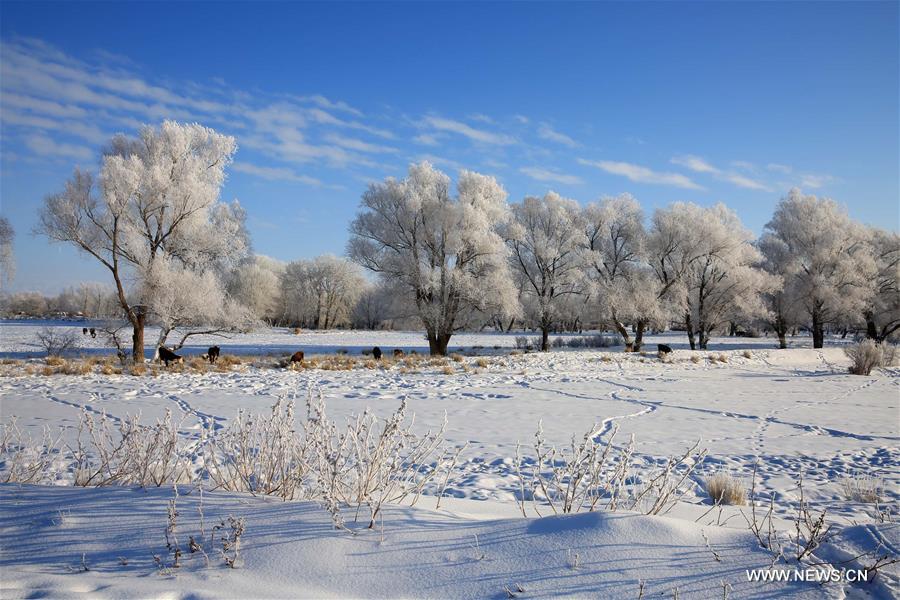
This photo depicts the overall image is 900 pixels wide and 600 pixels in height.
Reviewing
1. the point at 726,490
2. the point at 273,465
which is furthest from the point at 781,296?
the point at 273,465

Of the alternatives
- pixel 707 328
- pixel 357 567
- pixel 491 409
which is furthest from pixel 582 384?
pixel 707 328

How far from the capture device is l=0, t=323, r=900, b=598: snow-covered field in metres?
2.45

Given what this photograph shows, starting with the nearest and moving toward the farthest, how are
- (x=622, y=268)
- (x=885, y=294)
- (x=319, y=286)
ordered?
1. (x=622, y=268)
2. (x=885, y=294)
3. (x=319, y=286)

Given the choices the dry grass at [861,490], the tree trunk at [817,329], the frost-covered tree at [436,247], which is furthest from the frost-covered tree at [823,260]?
the dry grass at [861,490]

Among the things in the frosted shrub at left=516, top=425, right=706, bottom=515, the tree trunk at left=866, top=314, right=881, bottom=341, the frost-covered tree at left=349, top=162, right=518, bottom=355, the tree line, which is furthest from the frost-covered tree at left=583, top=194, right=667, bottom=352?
the frosted shrub at left=516, top=425, right=706, bottom=515

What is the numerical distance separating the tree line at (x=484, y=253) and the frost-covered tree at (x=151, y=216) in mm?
52

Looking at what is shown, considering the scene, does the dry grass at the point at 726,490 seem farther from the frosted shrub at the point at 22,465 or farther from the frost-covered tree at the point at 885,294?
the frost-covered tree at the point at 885,294

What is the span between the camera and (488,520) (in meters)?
3.29

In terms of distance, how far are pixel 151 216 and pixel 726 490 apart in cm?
2099

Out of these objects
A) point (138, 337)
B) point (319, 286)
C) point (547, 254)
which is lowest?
point (138, 337)

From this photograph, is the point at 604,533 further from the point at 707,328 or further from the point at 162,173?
the point at 707,328

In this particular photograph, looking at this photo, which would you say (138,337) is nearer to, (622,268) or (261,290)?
(622,268)

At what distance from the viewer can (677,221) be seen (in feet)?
98.7

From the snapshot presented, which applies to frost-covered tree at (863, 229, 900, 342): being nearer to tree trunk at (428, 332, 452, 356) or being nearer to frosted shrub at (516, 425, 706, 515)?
tree trunk at (428, 332, 452, 356)
